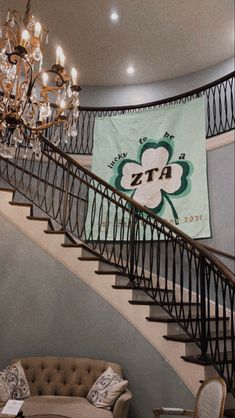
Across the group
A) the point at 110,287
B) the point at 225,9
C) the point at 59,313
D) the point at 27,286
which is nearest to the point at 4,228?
the point at 27,286

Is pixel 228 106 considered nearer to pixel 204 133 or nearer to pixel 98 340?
pixel 204 133

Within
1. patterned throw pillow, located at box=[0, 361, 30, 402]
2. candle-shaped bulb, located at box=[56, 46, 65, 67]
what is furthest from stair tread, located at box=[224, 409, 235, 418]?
candle-shaped bulb, located at box=[56, 46, 65, 67]

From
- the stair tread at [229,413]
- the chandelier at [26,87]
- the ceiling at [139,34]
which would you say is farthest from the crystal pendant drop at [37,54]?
the ceiling at [139,34]

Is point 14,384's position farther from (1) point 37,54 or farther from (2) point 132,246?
(1) point 37,54

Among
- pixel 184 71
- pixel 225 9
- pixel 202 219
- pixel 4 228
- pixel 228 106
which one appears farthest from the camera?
pixel 184 71

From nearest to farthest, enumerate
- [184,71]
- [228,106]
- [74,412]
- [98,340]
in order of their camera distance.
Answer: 1. [74,412]
2. [98,340]
3. [228,106]
4. [184,71]

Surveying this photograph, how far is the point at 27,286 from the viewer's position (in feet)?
14.9

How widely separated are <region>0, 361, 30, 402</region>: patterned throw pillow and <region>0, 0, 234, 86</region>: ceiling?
5.99 meters

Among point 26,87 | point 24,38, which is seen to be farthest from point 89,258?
point 24,38

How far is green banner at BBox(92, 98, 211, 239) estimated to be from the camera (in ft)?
19.9

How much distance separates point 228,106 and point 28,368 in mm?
5752

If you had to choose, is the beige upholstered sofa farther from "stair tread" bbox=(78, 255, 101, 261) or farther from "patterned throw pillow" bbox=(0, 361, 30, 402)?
"stair tread" bbox=(78, 255, 101, 261)

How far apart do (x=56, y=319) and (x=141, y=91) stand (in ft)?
19.7

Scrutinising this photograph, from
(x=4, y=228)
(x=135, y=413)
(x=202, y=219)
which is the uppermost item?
(x=202, y=219)
